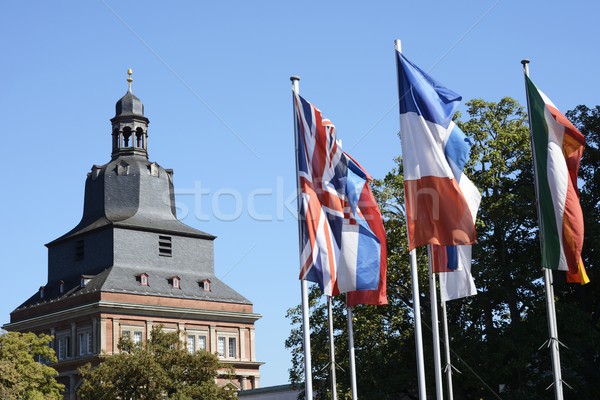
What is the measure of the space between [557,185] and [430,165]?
3.23 metres

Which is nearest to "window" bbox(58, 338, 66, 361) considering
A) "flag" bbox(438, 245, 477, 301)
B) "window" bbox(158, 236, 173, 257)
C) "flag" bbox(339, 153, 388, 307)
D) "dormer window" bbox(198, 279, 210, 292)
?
"window" bbox(158, 236, 173, 257)

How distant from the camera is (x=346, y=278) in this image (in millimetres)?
28344

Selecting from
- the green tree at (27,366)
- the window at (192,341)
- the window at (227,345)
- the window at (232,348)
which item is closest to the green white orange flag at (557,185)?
the green tree at (27,366)

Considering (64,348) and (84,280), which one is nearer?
(64,348)

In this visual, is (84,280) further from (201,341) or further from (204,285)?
(201,341)

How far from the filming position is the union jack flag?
2798cm

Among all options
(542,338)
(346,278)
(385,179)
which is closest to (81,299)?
(385,179)

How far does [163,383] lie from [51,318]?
45.2 metres

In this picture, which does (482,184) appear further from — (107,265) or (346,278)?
(107,265)

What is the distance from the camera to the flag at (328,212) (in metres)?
28.0

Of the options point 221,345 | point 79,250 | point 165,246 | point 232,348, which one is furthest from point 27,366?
point 232,348

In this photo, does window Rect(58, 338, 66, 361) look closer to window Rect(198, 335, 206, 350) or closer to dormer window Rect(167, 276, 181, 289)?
dormer window Rect(167, 276, 181, 289)

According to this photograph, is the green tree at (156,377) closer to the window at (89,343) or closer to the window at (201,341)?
the window at (89,343)

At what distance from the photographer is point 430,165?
26672 mm
